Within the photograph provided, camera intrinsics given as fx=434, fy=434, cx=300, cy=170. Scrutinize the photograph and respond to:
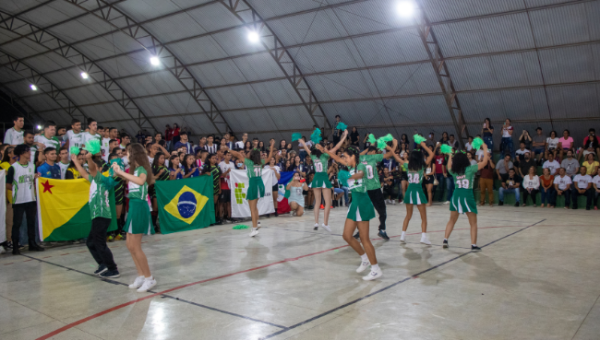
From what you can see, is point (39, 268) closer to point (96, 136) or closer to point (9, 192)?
point (9, 192)

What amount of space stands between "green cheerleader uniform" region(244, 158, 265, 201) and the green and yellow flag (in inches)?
115

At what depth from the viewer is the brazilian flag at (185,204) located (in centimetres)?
1068

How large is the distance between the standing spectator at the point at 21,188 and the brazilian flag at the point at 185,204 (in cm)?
277

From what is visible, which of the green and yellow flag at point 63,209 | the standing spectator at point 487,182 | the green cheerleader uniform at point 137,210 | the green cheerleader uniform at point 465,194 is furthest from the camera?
the standing spectator at point 487,182

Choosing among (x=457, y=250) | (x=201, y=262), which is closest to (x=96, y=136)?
(x=201, y=262)

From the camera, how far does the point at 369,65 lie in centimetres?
2081

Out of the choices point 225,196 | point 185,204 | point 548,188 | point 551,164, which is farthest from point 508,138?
point 185,204

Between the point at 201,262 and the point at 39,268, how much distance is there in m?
2.60

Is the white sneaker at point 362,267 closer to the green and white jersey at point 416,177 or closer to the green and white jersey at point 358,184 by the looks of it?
the green and white jersey at point 358,184

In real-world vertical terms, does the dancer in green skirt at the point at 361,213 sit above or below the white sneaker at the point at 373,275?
above

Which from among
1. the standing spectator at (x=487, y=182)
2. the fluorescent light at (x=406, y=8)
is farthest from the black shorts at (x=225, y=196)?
the fluorescent light at (x=406, y=8)

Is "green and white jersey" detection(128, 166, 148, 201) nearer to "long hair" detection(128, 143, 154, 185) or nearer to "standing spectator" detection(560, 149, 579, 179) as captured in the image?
"long hair" detection(128, 143, 154, 185)

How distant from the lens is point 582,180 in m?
15.0

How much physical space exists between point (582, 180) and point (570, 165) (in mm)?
1105
